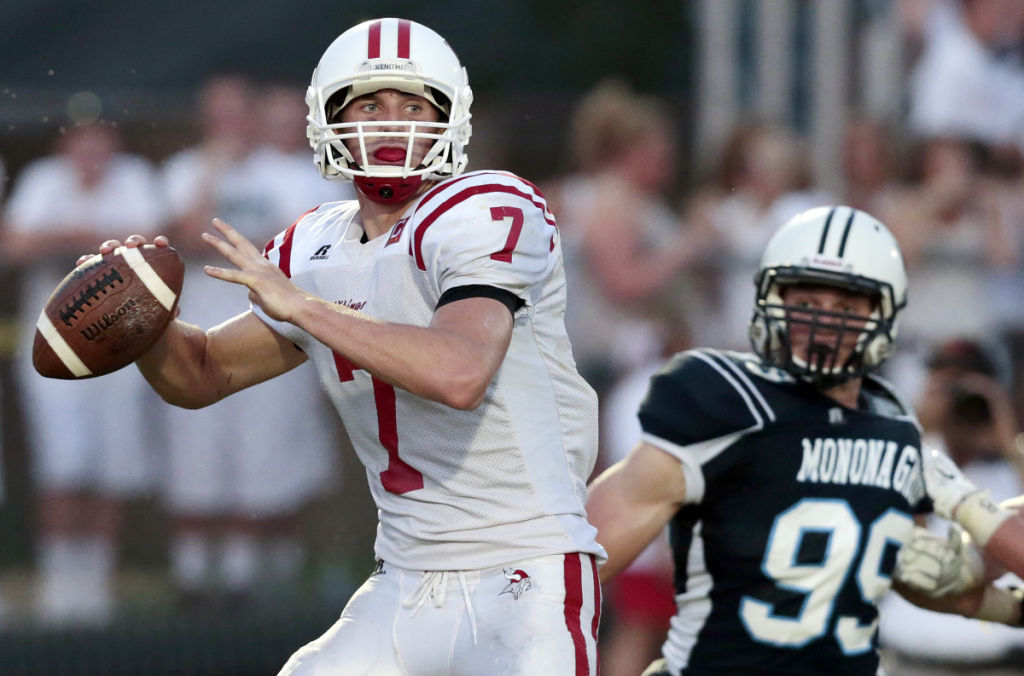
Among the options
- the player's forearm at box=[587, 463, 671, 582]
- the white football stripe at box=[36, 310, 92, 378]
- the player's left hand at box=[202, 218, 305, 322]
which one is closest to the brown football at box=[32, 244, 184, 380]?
the white football stripe at box=[36, 310, 92, 378]

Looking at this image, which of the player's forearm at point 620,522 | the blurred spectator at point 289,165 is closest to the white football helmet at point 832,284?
the player's forearm at point 620,522

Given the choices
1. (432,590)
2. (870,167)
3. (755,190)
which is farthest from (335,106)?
(870,167)

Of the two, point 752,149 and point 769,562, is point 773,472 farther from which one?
point 752,149

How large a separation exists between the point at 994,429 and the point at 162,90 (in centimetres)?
565

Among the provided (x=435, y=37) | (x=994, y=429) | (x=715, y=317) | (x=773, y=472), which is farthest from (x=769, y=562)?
(x=715, y=317)

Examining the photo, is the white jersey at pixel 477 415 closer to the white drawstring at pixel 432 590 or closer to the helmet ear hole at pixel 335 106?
the white drawstring at pixel 432 590

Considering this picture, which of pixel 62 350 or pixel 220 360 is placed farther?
pixel 220 360

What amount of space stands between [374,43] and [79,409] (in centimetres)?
378

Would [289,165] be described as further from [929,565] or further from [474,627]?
[474,627]

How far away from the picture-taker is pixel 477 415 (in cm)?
344

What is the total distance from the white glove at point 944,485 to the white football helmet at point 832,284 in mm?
330

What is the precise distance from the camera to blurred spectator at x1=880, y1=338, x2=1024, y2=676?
608 centimetres

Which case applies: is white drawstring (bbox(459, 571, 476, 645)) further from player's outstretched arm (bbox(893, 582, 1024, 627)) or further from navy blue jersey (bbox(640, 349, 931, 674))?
player's outstretched arm (bbox(893, 582, 1024, 627))

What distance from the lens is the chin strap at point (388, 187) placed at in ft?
11.6
